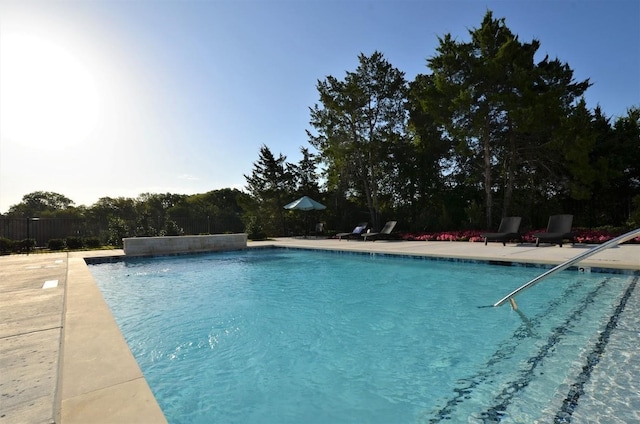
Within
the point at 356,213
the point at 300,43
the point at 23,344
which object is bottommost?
the point at 23,344

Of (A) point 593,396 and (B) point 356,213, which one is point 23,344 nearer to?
(A) point 593,396

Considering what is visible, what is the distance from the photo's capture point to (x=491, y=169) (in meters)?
15.6

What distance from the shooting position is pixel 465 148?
14.0 meters

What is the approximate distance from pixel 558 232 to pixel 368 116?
11.3 meters

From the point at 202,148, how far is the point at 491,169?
14.2 meters

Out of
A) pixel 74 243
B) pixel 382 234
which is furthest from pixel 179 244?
Result: pixel 382 234

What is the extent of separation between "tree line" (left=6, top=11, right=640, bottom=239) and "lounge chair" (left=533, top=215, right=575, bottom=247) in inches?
106

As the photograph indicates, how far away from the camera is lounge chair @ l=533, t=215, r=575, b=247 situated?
31.8ft

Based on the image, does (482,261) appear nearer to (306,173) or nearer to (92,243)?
(92,243)

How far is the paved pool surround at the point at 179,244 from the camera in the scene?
1245 cm

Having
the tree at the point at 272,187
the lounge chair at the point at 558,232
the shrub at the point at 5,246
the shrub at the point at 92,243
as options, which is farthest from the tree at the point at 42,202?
the lounge chair at the point at 558,232

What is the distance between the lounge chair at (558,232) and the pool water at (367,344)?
3317 millimetres

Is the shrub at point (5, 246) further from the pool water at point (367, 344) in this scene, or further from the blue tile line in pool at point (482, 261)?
the blue tile line in pool at point (482, 261)

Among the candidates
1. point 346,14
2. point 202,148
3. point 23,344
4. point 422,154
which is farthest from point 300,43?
point 23,344
